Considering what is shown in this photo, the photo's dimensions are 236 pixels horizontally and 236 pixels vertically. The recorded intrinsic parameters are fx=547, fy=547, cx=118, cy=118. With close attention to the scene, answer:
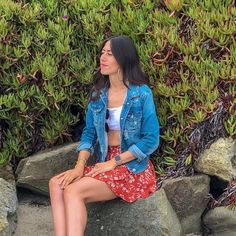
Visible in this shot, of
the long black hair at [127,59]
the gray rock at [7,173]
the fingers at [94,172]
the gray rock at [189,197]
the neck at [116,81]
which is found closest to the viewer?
the fingers at [94,172]

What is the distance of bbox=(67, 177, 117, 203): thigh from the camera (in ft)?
11.8

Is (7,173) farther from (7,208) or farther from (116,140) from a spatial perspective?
(116,140)

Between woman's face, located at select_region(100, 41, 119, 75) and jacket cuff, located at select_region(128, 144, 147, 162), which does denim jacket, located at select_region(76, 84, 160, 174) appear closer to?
jacket cuff, located at select_region(128, 144, 147, 162)

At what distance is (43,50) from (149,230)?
68.0 inches

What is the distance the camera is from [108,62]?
382 cm

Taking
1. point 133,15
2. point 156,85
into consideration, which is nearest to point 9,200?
point 156,85

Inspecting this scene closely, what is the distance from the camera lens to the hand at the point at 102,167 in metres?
3.70

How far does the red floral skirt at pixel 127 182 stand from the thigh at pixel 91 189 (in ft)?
0.11

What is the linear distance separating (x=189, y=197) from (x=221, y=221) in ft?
0.96

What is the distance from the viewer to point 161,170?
Answer: 13.8 ft

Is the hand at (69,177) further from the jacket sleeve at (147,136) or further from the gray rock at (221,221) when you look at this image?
the gray rock at (221,221)

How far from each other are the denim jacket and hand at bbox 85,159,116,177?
11 cm

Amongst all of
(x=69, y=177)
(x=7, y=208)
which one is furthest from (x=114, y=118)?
(x=7, y=208)

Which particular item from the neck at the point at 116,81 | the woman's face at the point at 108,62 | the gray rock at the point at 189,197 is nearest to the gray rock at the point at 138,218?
the gray rock at the point at 189,197
